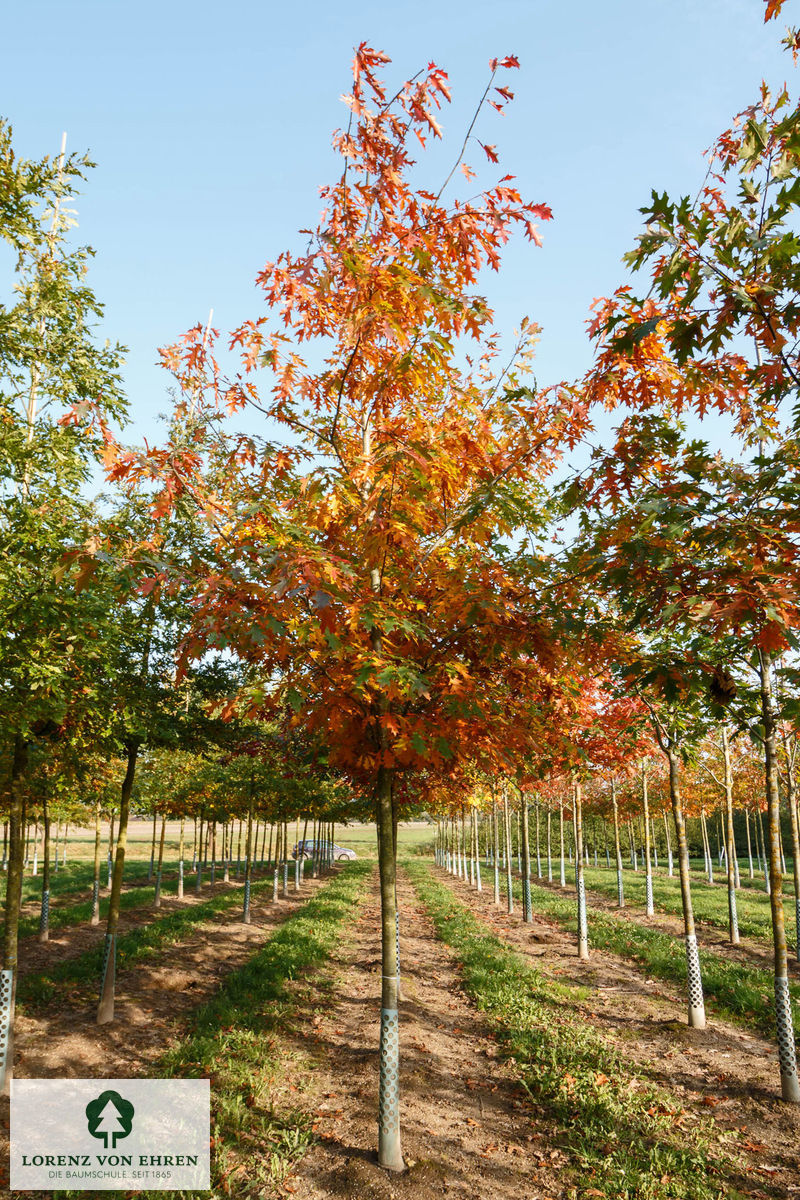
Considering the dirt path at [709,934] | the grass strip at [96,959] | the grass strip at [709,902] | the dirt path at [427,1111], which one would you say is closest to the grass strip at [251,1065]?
the dirt path at [427,1111]

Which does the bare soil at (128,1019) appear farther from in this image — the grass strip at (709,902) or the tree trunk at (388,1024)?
the grass strip at (709,902)

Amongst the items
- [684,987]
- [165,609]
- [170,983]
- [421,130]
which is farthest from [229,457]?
[684,987]

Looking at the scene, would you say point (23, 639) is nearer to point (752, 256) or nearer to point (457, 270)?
point (457, 270)

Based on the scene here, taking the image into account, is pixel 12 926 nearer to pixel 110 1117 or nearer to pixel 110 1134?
pixel 110 1117

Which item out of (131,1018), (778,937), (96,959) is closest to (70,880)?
(96,959)

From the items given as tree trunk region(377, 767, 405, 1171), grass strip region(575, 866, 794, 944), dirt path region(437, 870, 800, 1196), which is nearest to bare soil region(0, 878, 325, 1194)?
tree trunk region(377, 767, 405, 1171)

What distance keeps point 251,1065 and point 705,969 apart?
9449 millimetres

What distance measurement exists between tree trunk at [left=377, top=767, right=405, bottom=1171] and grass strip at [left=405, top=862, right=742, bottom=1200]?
5.19 ft

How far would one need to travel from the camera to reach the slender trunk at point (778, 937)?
6.86 meters

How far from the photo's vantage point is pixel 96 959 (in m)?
13.2

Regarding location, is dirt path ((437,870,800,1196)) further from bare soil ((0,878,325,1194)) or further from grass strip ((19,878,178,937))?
grass strip ((19,878,178,937))

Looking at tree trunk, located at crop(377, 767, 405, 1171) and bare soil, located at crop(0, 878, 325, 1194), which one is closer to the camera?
tree trunk, located at crop(377, 767, 405, 1171)

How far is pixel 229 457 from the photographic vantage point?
6.38 m

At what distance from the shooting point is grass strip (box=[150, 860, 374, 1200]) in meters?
5.67
